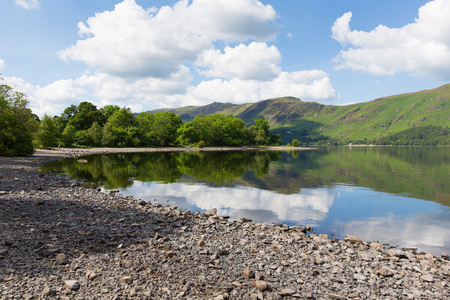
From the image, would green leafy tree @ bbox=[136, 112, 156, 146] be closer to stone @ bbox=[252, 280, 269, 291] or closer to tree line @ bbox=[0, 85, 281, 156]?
tree line @ bbox=[0, 85, 281, 156]

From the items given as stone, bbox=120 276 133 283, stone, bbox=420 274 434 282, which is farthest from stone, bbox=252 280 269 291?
stone, bbox=420 274 434 282

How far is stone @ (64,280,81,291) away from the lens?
8.48 meters

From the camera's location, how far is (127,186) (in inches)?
1273

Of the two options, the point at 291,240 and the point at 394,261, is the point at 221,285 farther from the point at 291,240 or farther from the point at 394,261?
the point at 394,261

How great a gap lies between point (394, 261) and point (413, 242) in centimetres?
492

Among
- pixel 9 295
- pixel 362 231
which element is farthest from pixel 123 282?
pixel 362 231

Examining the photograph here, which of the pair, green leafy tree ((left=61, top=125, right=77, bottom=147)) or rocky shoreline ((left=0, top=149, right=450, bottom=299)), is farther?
green leafy tree ((left=61, top=125, right=77, bottom=147))

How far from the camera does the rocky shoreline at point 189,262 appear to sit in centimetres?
885

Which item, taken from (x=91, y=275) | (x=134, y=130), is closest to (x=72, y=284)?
(x=91, y=275)

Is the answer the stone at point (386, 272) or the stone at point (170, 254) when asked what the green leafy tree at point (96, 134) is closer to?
the stone at point (170, 254)

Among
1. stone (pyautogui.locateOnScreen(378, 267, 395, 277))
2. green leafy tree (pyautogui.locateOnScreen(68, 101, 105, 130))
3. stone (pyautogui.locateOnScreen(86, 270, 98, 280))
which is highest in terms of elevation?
green leafy tree (pyautogui.locateOnScreen(68, 101, 105, 130))

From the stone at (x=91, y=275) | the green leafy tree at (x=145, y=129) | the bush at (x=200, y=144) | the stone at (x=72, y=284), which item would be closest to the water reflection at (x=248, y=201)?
the stone at (x=91, y=275)

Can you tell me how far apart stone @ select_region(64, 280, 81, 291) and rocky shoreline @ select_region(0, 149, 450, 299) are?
0.03 meters

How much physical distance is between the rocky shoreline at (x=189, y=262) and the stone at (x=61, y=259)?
0.12ft
